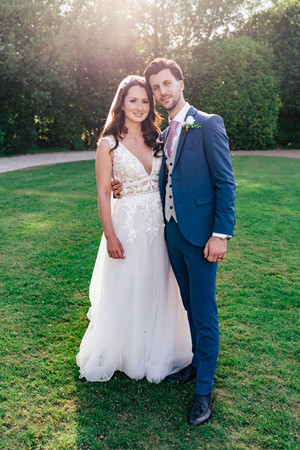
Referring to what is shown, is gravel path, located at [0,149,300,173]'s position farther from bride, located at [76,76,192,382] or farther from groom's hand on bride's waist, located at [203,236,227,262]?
groom's hand on bride's waist, located at [203,236,227,262]

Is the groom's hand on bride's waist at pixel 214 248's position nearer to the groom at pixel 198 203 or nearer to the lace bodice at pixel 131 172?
the groom at pixel 198 203

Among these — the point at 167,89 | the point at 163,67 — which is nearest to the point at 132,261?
the point at 167,89

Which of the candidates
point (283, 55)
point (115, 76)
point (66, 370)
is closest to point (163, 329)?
point (66, 370)

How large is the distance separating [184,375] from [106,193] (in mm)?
1529

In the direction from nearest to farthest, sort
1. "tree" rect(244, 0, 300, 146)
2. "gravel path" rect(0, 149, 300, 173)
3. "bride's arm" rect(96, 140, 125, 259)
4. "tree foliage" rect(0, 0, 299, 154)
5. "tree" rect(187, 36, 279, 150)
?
"bride's arm" rect(96, 140, 125, 259) < "gravel path" rect(0, 149, 300, 173) < "tree foliage" rect(0, 0, 299, 154) < "tree" rect(187, 36, 279, 150) < "tree" rect(244, 0, 300, 146)

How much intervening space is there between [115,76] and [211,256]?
18.7 m

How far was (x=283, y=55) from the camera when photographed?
21203 mm

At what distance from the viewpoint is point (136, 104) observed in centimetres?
289

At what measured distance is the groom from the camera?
2.52 m

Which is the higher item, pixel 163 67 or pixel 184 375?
pixel 163 67

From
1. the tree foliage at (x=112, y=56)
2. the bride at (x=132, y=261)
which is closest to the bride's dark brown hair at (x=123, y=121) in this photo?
the bride at (x=132, y=261)

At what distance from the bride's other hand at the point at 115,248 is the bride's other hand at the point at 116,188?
324 mm

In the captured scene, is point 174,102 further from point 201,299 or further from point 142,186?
point 201,299

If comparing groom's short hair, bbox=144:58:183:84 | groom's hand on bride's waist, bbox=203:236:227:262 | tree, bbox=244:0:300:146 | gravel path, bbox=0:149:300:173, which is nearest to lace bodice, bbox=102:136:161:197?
groom's short hair, bbox=144:58:183:84
